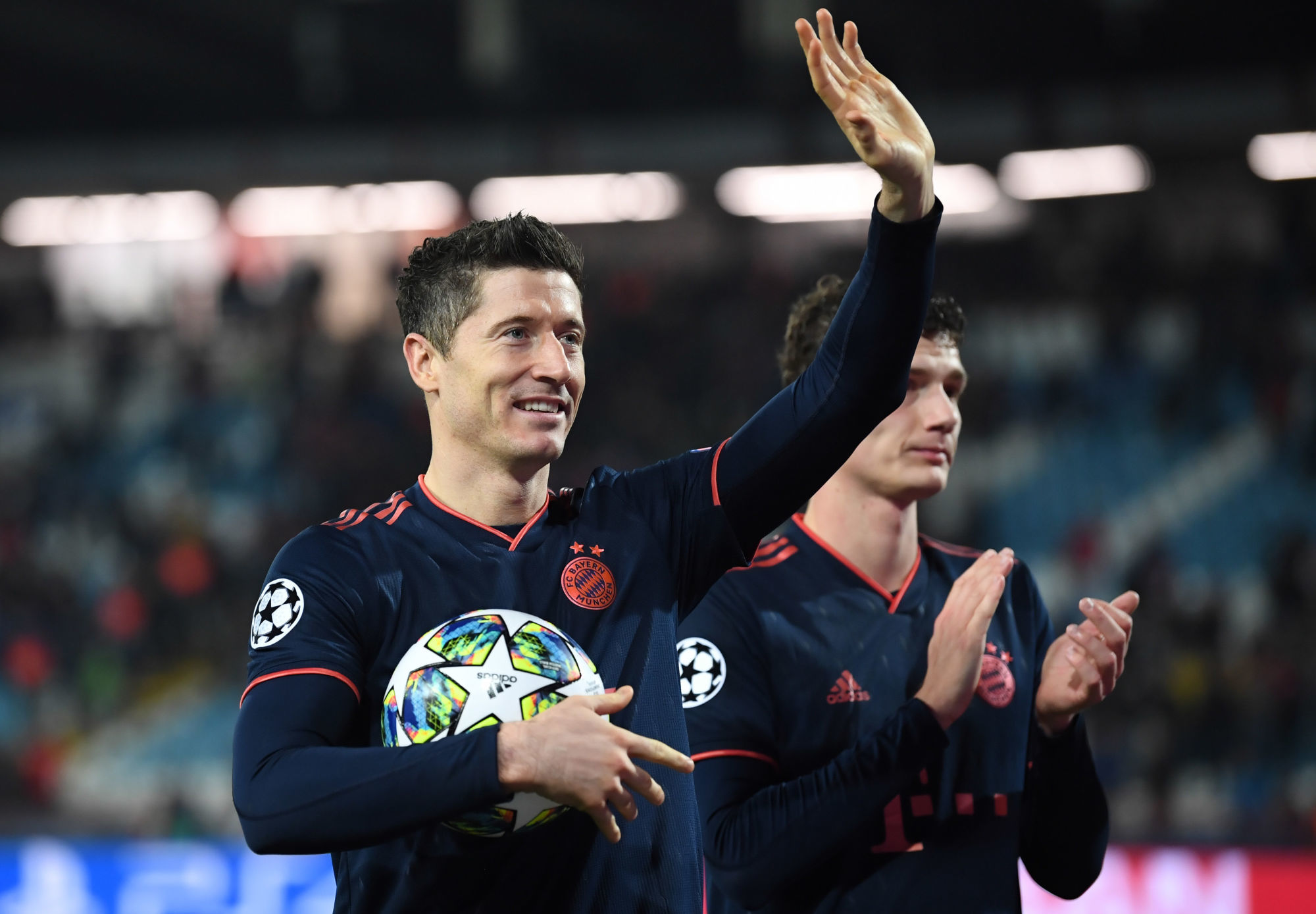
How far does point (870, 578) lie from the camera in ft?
10.0

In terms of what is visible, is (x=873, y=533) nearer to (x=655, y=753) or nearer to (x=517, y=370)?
(x=517, y=370)

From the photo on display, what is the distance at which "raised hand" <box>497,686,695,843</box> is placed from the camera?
6.08 ft

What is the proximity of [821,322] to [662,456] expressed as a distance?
1052 centimetres

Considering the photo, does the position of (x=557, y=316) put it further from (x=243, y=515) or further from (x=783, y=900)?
(x=243, y=515)

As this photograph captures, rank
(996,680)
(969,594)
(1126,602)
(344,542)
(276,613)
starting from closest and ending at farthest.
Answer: (276,613) < (344,542) < (969,594) < (1126,602) < (996,680)

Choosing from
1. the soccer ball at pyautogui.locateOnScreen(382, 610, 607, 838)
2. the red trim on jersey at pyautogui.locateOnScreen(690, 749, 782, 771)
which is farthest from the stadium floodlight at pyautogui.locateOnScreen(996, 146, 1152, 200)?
the soccer ball at pyautogui.locateOnScreen(382, 610, 607, 838)

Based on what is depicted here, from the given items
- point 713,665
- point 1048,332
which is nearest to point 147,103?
point 1048,332

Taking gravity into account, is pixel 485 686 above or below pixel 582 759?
above

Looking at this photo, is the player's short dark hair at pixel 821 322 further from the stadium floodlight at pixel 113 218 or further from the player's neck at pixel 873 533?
the stadium floodlight at pixel 113 218

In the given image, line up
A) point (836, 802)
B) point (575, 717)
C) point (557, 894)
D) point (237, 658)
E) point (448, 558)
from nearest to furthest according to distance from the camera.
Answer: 1. point (575, 717)
2. point (557, 894)
3. point (448, 558)
4. point (836, 802)
5. point (237, 658)

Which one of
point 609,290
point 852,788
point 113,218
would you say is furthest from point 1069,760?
point 113,218

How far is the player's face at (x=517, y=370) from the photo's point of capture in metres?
2.39

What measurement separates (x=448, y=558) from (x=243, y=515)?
1343 centimetres

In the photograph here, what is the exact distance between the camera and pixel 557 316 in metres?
2.44
